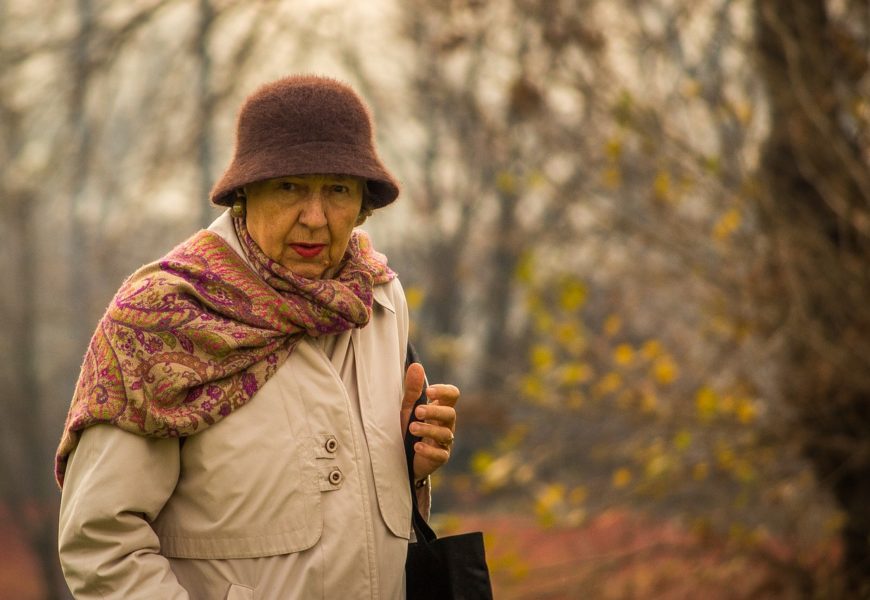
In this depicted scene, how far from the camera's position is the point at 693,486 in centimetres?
606

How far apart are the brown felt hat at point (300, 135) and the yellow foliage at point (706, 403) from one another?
11.2 feet

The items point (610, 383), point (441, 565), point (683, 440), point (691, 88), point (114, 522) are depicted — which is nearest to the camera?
point (114, 522)

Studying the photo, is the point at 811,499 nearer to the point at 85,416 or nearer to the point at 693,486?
the point at 693,486

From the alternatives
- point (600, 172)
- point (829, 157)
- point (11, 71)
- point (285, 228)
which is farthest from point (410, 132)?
point (285, 228)

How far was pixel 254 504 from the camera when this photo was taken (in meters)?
2.25

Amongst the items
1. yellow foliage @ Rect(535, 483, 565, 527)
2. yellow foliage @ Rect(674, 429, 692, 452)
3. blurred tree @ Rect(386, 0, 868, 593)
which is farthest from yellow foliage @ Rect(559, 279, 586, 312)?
yellow foliage @ Rect(535, 483, 565, 527)

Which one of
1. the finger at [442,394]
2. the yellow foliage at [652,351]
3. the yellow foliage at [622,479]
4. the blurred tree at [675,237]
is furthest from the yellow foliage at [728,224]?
the finger at [442,394]

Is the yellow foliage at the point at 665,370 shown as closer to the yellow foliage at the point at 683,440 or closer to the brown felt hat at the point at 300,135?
the yellow foliage at the point at 683,440

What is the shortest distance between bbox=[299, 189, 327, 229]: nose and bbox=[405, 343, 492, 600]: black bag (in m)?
0.52

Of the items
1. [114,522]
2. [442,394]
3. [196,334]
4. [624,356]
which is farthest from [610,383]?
[114,522]

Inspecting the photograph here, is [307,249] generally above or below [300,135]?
below

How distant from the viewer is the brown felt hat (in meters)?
2.32

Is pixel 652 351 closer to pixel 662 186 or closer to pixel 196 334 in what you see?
pixel 662 186

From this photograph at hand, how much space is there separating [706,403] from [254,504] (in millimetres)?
3633
